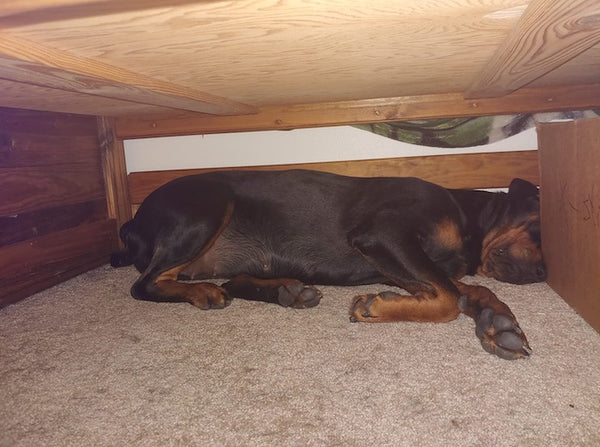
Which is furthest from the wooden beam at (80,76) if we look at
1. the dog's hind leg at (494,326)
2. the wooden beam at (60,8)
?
the dog's hind leg at (494,326)

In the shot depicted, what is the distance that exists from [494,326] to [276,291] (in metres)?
1.00

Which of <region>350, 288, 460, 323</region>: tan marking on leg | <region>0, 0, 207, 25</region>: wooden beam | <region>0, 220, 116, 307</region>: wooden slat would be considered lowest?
<region>350, 288, 460, 323</region>: tan marking on leg

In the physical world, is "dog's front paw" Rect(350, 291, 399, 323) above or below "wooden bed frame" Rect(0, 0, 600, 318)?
below

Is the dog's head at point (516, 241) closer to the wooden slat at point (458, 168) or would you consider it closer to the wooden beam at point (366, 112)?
the wooden slat at point (458, 168)

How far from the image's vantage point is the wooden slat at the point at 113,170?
332 centimetres

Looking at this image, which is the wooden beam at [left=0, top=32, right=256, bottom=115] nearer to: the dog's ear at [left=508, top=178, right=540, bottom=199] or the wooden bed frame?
the wooden bed frame

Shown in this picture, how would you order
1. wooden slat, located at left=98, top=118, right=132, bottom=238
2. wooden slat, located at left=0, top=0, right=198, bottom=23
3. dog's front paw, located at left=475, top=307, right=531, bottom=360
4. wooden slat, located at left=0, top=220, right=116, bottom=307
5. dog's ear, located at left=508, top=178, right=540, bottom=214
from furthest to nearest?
wooden slat, located at left=98, top=118, right=132, bottom=238, dog's ear, located at left=508, top=178, right=540, bottom=214, wooden slat, located at left=0, top=220, right=116, bottom=307, dog's front paw, located at left=475, top=307, right=531, bottom=360, wooden slat, located at left=0, top=0, right=198, bottom=23

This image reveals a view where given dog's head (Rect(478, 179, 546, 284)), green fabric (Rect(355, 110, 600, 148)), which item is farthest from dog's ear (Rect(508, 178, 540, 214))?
green fabric (Rect(355, 110, 600, 148))

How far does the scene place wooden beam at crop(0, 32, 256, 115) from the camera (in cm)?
138

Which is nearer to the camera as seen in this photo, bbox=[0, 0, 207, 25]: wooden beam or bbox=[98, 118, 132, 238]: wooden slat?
bbox=[0, 0, 207, 25]: wooden beam

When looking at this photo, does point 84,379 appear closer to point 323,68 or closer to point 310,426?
point 310,426

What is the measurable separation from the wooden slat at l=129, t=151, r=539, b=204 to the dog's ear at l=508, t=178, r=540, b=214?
1.86 feet

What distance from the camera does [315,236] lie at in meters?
2.64

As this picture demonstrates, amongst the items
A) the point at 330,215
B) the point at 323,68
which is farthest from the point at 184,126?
the point at 323,68
